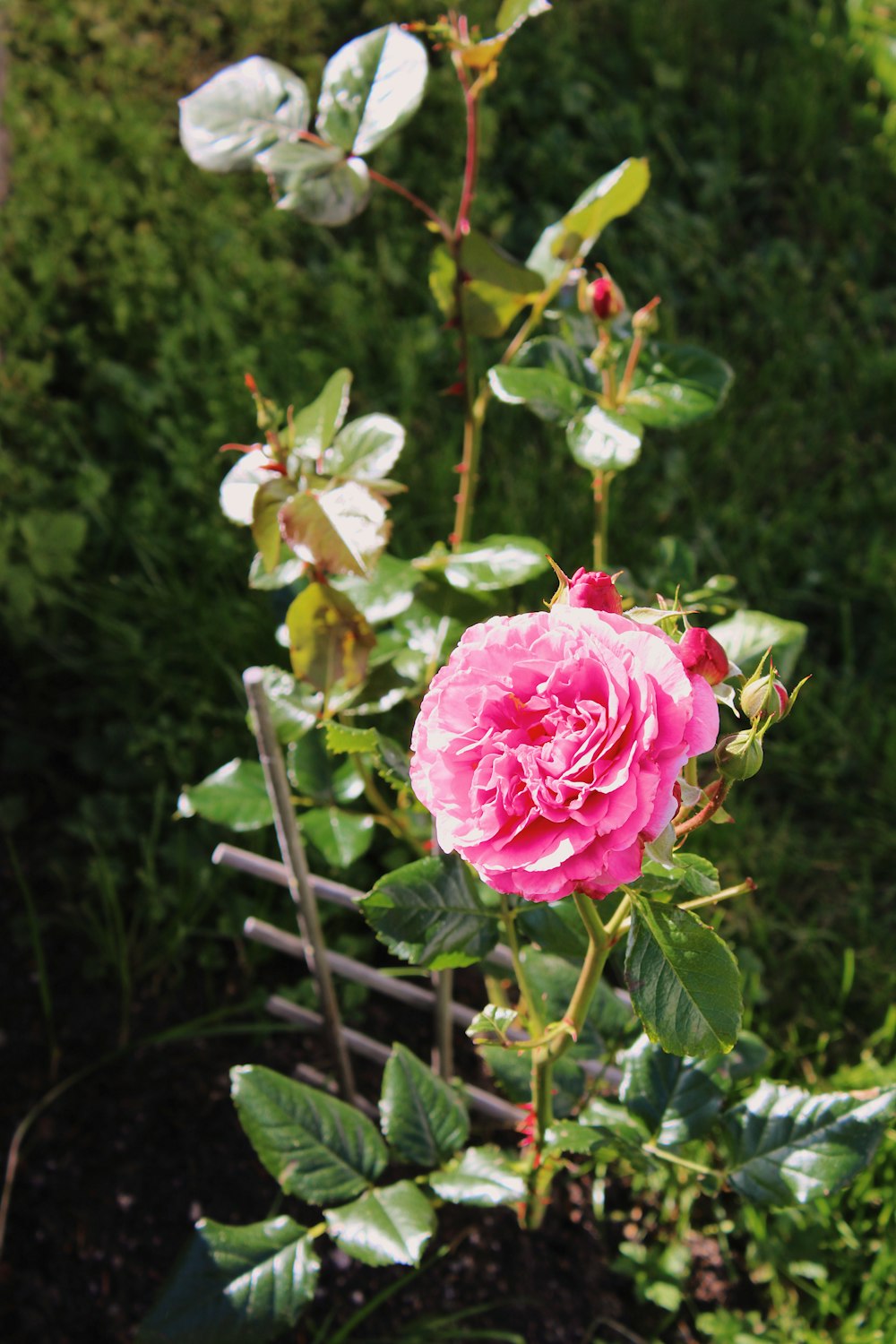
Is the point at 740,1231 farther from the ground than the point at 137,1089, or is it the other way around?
the point at 137,1089

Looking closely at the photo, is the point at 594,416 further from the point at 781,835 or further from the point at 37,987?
the point at 37,987

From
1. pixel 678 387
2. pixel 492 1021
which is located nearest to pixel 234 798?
pixel 492 1021

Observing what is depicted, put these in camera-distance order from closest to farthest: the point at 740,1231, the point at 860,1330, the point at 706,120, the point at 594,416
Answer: the point at 594,416 < the point at 860,1330 < the point at 740,1231 < the point at 706,120

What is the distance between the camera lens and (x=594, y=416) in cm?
110

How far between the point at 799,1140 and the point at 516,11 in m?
1.08

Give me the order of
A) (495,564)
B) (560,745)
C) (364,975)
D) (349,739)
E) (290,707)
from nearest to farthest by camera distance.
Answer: (560,745) → (349,739) → (495,564) → (290,707) → (364,975)

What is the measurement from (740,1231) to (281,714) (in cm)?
92

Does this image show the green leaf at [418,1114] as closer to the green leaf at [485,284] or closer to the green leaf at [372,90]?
the green leaf at [485,284]

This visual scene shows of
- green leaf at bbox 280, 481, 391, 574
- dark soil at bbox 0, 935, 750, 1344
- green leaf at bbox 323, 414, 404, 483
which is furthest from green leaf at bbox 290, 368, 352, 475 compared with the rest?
dark soil at bbox 0, 935, 750, 1344

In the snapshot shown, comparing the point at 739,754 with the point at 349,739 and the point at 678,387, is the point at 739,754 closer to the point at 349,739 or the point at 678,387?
the point at 349,739

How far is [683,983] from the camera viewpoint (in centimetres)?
82

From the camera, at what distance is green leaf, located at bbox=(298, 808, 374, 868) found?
126 cm

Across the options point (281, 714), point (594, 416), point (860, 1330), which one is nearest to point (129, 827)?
point (281, 714)

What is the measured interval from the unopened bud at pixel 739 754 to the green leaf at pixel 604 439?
367 millimetres
